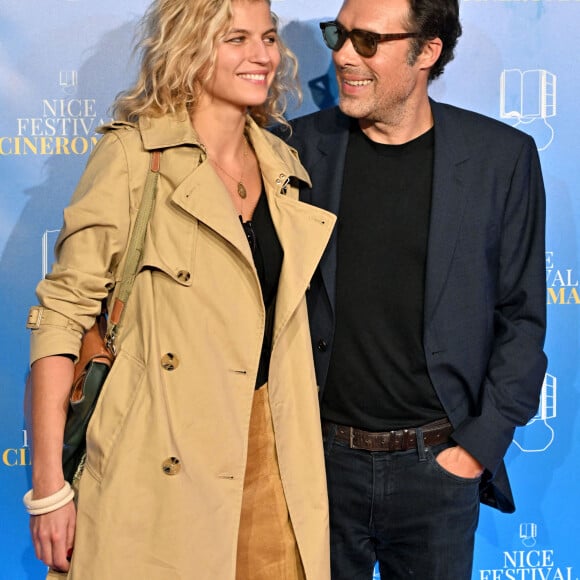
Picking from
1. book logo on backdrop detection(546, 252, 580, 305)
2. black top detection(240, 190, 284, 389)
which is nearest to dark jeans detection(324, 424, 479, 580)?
black top detection(240, 190, 284, 389)

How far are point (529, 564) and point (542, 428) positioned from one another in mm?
493

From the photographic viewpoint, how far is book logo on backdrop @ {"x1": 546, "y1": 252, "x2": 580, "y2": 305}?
10.3ft

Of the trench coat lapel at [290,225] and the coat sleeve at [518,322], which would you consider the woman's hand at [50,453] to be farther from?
the coat sleeve at [518,322]

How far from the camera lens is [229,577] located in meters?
2.18

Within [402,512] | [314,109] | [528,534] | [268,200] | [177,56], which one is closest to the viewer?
[177,56]

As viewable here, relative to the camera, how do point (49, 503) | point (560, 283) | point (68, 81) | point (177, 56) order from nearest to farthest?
1. point (49, 503)
2. point (177, 56)
3. point (68, 81)
4. point (560, 283)

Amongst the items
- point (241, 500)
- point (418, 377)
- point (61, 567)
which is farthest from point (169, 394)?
point (418, 377)

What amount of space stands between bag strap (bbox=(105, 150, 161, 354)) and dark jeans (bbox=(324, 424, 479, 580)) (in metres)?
0.68

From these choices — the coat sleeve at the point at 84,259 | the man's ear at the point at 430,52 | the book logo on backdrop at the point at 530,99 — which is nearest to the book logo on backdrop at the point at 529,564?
the book logo on backdrop at the point at 530,99

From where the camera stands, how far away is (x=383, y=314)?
7.88 ft

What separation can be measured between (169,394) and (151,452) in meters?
0.14

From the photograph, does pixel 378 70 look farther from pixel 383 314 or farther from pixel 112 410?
pixel 112 410

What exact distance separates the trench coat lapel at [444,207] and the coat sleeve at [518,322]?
0.14 m

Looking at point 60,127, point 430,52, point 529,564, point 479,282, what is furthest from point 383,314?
point 529,564
